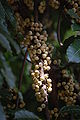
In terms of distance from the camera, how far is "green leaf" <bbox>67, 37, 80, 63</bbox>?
117 cm

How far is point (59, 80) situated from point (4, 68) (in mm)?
688

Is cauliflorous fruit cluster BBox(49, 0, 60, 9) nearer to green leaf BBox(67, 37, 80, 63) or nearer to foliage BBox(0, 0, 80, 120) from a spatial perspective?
foliage BBox(0, 0, 80, 120)

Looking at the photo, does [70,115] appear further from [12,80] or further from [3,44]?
[12,80]

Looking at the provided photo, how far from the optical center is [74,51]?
3.93 feet

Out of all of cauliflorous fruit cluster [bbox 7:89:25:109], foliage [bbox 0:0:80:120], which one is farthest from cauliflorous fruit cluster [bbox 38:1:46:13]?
cauliflorous fruit cluster [bbox 7:89:25:109]

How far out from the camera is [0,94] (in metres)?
1.38

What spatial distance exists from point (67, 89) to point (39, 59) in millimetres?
157

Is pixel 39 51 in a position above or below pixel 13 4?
below

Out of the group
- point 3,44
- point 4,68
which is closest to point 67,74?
point 3,44

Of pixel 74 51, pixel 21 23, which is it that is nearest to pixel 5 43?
pixel 21 23

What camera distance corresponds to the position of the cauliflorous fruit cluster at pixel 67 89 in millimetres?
1286

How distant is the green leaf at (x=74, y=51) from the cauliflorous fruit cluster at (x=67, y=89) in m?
0.14

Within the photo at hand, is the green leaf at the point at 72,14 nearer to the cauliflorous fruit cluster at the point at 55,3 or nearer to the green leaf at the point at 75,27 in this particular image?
the green leaf at the point at 75,27

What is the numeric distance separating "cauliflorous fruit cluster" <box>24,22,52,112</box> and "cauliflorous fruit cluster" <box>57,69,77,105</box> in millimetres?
81
